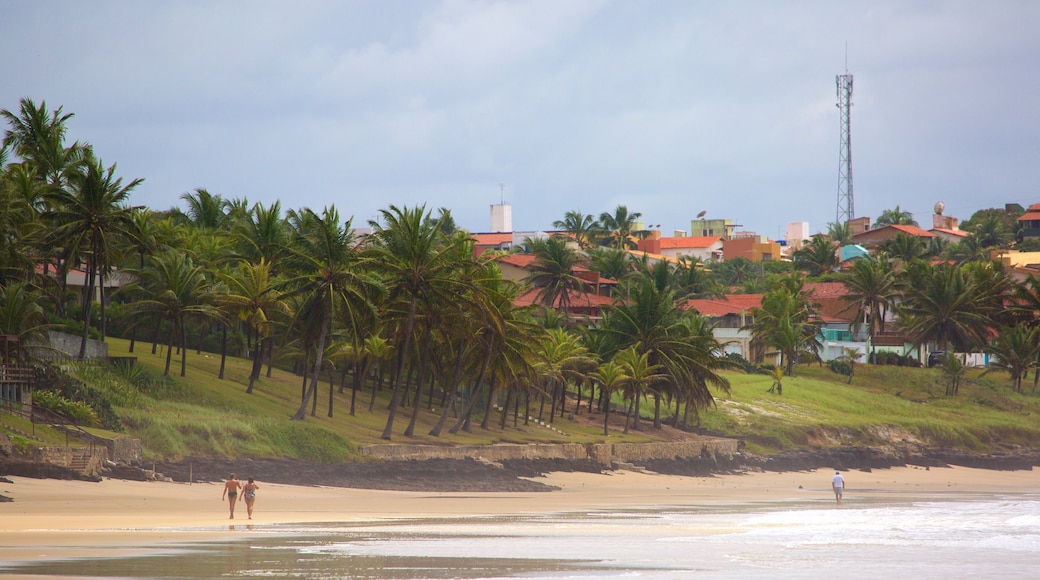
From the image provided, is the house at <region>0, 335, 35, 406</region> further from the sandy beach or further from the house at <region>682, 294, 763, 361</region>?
the house at <region>682, 294, 763, 361</region>

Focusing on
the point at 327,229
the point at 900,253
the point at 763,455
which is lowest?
the point at 763,455

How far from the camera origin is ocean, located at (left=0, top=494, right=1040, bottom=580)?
16141 millimetres

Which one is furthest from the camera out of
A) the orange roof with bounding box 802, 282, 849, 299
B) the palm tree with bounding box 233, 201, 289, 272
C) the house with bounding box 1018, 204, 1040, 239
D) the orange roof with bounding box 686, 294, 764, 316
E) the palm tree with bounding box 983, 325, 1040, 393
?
the house with bounding box 1018, 204, 1040, 239

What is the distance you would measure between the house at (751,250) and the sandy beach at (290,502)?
95022 mm

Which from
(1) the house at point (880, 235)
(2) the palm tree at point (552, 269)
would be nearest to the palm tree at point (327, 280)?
(2) the palm tree at point (552, 269)

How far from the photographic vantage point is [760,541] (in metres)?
22.5

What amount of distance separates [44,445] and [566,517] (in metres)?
13.0

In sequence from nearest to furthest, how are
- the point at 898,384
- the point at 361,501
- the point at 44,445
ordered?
the point at 44,445 < the point at 361,501 < the point at 898,384

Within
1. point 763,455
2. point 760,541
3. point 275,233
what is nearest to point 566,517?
point 760,541

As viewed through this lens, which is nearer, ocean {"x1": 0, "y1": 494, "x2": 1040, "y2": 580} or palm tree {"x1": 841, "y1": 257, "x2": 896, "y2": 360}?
Answer: ocean {"x1": 0, "y1": 494, "x2": 1040, "y2": 580}

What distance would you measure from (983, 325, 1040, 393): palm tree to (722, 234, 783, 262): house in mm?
64593

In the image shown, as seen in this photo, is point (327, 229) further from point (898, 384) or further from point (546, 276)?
point (898, 384)

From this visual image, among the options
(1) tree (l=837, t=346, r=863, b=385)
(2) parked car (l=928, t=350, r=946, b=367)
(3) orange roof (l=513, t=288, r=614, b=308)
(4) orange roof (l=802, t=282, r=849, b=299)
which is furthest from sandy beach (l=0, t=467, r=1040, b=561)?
(4) orange roof (l=802, t=282, r=849, b=299)

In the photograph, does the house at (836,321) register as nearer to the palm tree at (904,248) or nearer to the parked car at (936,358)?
the parked car at (936,358)
